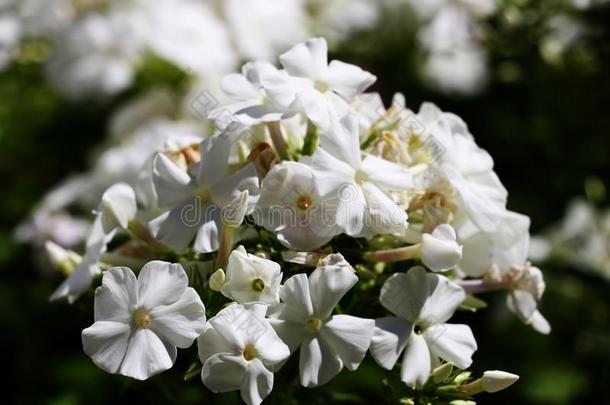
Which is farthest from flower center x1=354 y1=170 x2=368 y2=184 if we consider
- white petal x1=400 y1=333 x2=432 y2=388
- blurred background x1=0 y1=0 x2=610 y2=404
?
blurred background x1=0 y1=0 x2=610 y2=404

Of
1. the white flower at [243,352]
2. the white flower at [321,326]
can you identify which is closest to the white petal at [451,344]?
the white flower at [321,326]

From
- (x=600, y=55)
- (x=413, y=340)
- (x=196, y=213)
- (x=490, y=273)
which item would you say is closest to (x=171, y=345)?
(x=196, y=213)

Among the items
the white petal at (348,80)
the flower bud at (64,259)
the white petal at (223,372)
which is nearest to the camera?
the white petal at (223,372)

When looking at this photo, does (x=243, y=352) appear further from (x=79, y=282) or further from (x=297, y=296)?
(x=79, y=282)

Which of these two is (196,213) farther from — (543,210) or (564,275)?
(543,210)

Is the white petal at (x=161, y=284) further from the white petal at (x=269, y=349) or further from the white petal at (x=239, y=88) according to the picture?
the white petal at (x=239, y=88)

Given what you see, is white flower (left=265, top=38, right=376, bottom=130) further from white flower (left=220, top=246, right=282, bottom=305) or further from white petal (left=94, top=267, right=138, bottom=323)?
white petal (left=94, top=267, right=138, bottom=323)
